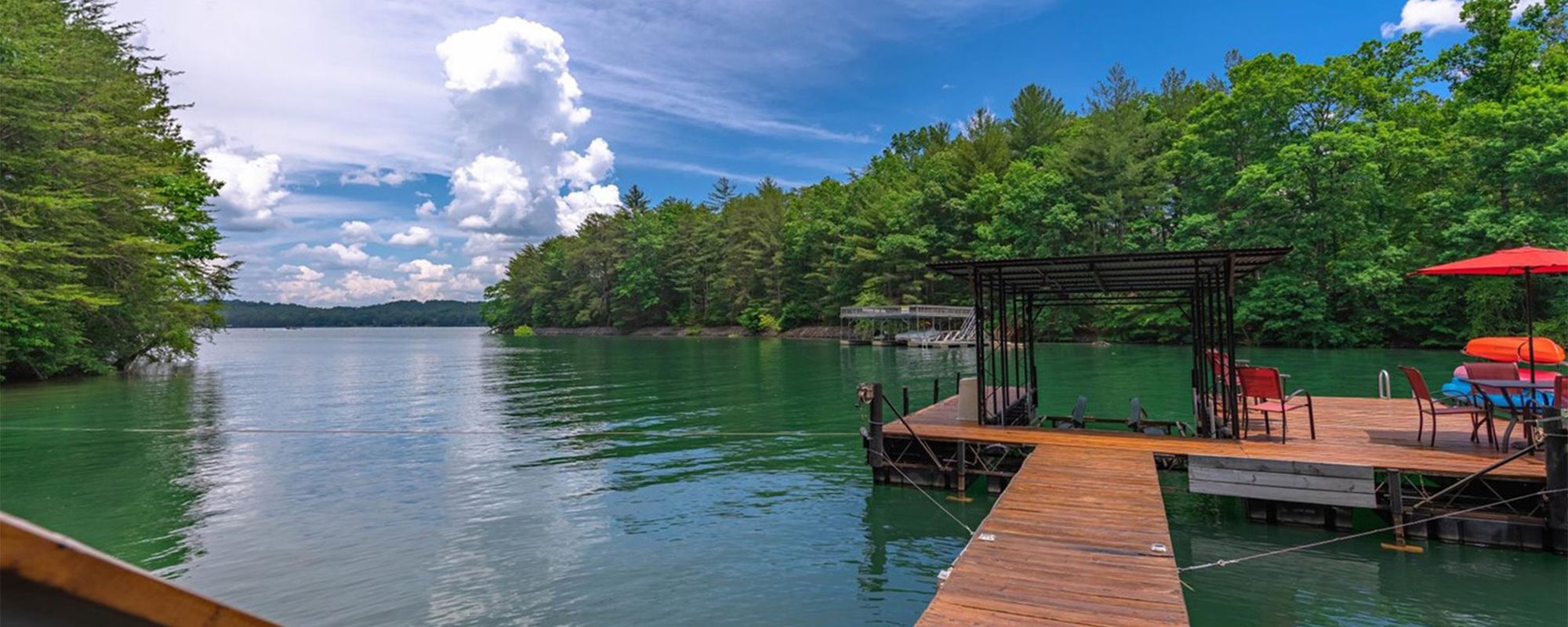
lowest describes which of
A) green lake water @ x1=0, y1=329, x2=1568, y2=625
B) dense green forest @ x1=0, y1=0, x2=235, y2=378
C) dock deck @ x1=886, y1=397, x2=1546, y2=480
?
green lake water @ x1=0, y1=329, x2=1568, y2=625

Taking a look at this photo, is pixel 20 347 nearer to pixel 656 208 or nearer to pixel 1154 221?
pixel 1154 221

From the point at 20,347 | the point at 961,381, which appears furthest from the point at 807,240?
the point at 961,381

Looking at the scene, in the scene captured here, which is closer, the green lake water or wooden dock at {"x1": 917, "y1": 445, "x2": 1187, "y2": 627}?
wooden dock at {"x1": 917, "y1": 445, "x2": 1187, "y2": 627}

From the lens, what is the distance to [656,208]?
10806 cm

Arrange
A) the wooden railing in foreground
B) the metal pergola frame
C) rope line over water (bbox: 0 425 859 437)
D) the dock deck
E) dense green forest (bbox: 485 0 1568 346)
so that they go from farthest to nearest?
1. dense green forest (bbox: 485 0 1568 346)
2. rope line over water (bbox: 0 425 859 437)
3. the metal pergola frame
4. the dock deck
5. the wooden railing in foreground

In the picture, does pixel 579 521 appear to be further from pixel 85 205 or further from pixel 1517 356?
pixel 85 205

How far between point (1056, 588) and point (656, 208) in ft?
349

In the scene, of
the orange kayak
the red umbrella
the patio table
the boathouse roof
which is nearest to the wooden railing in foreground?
the boathouse roof

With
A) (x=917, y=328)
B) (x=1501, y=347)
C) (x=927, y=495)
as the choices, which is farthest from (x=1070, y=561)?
(x=917, y=328)

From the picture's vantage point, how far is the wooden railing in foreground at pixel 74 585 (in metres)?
0.88

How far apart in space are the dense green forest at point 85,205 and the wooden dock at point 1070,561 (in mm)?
32691

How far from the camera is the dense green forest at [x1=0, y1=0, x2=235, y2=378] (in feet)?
85.4

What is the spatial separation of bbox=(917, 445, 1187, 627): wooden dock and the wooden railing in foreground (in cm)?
443

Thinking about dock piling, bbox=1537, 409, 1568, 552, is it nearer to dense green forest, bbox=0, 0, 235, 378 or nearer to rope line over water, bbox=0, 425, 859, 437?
rope line over water, bbox=0, 425, 859, 437
